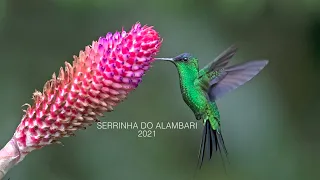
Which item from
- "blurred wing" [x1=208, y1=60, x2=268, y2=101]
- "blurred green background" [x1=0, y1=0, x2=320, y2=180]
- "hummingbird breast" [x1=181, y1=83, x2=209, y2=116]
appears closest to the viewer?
"blurred wing" [x1=208, y1=60, x2=268, y2=101]

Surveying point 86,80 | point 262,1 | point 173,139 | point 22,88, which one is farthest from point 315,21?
point 86,80

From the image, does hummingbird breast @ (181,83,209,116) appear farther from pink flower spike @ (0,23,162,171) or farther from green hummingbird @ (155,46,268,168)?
pink flower spike @ (0,23,162,171)

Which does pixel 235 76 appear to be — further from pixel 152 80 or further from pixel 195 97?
pixel 152 80

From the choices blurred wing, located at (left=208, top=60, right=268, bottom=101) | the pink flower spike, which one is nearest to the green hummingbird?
blurred wing, located at (left=208, top=60, right=268, bottom=101)

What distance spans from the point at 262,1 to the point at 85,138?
1.34 m

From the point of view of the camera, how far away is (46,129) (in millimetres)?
1012

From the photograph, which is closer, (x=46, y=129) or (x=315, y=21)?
(x=46, y=129)

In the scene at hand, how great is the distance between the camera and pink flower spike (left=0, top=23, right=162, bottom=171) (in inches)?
38.8

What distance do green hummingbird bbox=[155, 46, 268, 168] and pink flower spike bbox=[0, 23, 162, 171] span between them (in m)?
0.56

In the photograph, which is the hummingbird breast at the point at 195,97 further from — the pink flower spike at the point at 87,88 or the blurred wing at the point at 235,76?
the pink flower spike at the point at 87,88

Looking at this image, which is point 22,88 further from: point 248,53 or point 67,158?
point 248,53

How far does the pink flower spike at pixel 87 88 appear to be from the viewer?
3.23 ft

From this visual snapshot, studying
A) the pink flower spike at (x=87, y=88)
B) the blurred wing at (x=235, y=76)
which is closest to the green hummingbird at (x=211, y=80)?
the blurred wing at (x=235, y=76)

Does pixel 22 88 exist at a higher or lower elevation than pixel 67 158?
higher
